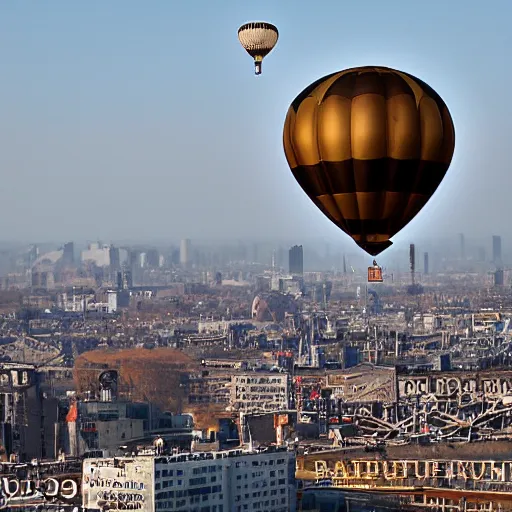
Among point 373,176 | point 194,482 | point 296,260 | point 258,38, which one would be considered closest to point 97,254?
point 296,260

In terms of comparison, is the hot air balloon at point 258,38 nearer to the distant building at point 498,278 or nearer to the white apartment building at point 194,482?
the white apartment building at point 194,482

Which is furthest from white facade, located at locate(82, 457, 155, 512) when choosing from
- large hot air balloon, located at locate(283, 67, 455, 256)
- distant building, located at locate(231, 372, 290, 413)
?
distant building, located at locate(231, 372, 290, 413)

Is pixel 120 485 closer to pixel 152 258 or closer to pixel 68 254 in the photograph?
pixel 68 254

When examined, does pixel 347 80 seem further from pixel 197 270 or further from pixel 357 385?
pixel 197 270

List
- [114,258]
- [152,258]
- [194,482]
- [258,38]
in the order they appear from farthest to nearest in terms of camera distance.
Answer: [114,258] → [152,258] → [194,482] → [258,38]

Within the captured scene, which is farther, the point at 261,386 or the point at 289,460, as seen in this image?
the point at 261,386

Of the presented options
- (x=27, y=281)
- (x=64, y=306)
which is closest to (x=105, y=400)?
(x=64, y=306)
